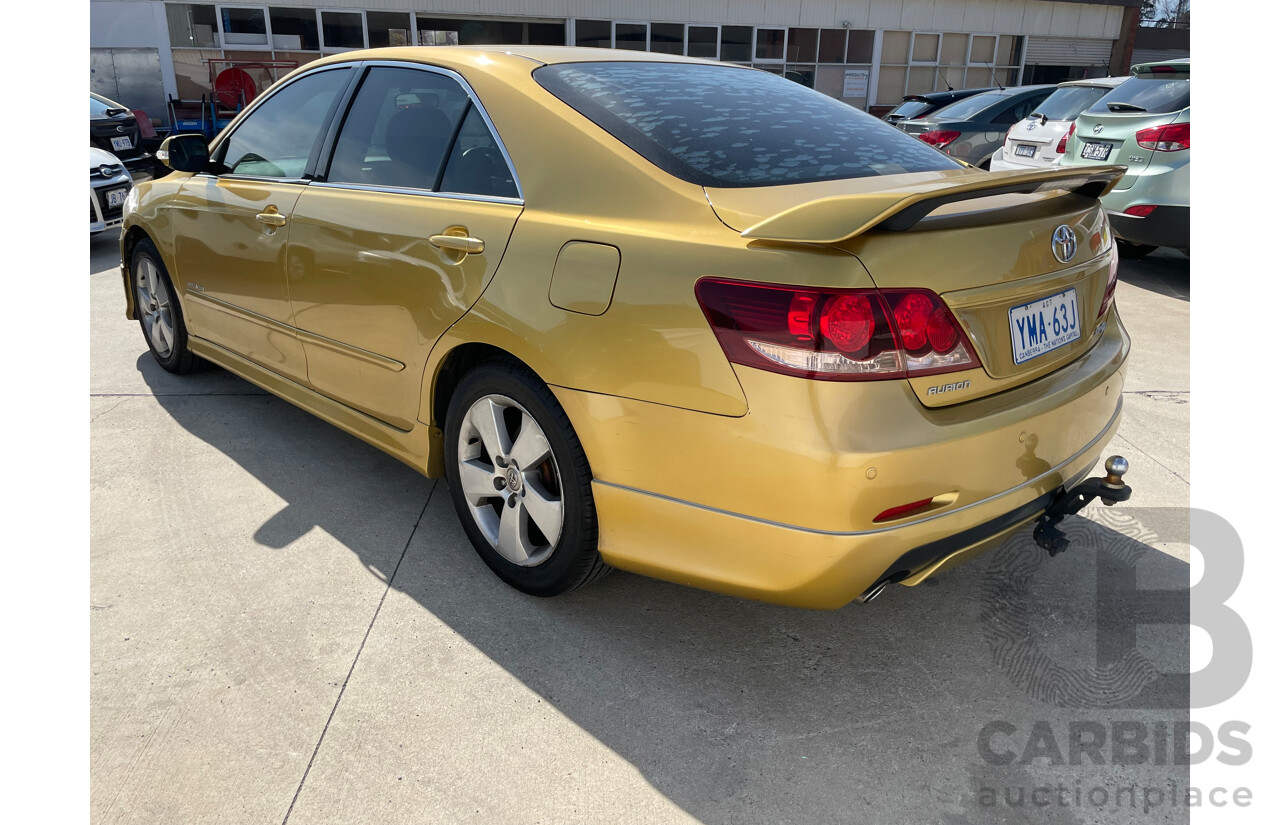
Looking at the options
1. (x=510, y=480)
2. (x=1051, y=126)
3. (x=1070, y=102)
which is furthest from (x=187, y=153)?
(x=1070, y=102)

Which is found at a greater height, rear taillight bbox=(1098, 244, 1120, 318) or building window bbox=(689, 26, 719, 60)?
building window bbox=(689, 26, 719, 60)

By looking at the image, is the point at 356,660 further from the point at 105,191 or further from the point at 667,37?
the point at 667,37

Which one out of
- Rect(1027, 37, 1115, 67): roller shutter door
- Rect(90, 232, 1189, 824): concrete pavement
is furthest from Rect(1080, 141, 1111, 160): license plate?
Rect(1027, 37, 1115, 67): roller shutter door

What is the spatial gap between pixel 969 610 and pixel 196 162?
3652 millimetres

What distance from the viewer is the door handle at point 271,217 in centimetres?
326

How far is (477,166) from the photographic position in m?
2.62

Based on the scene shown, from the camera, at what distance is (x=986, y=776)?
2037 mm

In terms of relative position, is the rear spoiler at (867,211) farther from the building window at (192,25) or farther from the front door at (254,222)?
the building window at (192,25)

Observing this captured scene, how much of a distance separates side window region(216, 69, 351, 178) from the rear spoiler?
2169 millimetres

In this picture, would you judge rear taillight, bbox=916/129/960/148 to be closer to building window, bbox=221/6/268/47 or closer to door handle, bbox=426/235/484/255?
door handle, bbox=426/235/484/255

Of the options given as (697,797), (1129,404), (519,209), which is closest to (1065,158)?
(1129,404)

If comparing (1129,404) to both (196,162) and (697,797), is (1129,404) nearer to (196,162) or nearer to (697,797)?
(697,797)

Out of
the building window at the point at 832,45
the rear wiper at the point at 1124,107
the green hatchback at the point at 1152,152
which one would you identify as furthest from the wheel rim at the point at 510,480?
the building window at the point at 832,45

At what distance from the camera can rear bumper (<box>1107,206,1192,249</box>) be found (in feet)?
21.2
